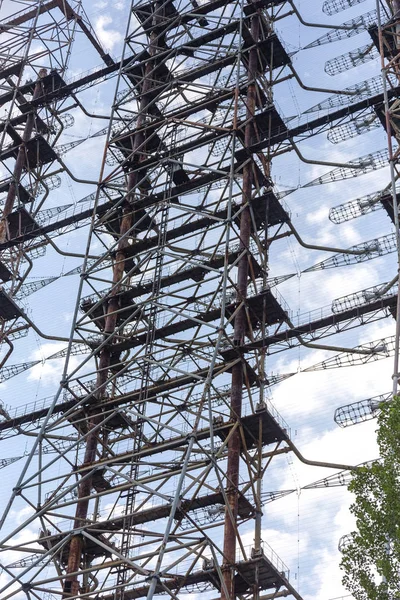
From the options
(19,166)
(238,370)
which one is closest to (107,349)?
(238,370)

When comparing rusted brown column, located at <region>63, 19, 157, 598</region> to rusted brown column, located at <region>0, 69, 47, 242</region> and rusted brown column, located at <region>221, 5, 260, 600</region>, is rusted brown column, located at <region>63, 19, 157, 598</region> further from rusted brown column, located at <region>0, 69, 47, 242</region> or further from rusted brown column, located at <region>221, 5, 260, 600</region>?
rusted brown column, located at <region>0, 69, 47, 242</region>

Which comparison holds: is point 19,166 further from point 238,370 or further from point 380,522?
point 380,522

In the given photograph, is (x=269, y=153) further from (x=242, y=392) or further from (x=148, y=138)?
(x=242, y=392)

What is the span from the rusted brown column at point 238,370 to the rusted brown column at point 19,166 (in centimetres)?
1575

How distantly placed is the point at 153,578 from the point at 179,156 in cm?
2178

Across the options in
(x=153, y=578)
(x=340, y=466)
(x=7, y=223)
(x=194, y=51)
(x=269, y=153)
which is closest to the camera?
(x=153, y=578)

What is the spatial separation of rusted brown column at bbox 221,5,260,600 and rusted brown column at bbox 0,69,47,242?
1575 cm

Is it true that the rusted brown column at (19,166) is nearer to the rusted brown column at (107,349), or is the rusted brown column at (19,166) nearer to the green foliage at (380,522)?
the rusted brown column at (107,349)

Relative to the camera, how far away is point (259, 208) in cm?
4450

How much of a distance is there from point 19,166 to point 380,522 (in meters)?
38.4

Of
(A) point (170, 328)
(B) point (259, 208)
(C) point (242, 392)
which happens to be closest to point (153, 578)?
(C) point (242, 392)

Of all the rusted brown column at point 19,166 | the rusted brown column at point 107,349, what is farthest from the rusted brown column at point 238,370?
the rusted brown column at point 19,166

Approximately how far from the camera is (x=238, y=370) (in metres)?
39.8

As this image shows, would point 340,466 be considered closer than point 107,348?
Yes
